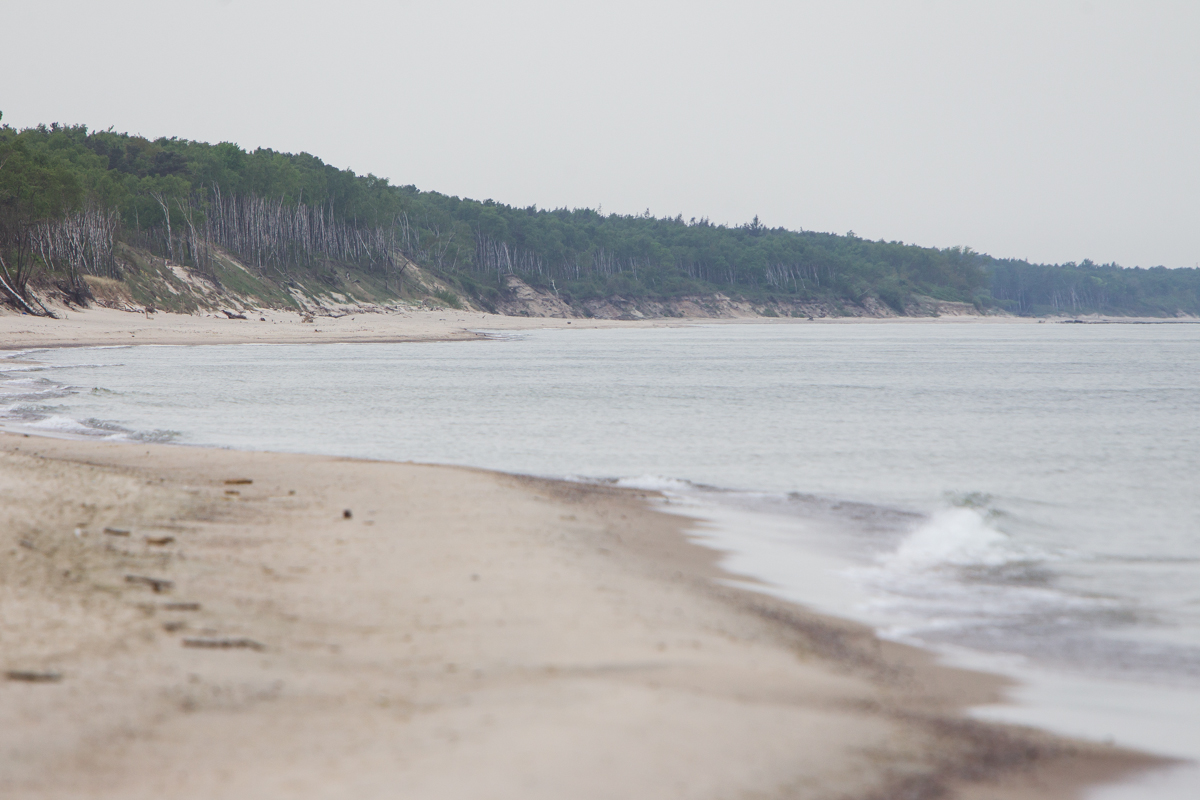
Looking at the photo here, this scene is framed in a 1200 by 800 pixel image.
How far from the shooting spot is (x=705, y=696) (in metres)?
5.62

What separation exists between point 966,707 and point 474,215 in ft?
470

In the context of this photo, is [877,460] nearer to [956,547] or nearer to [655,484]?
[655,484]

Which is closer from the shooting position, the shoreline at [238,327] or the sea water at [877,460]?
the sea water at [877,460]

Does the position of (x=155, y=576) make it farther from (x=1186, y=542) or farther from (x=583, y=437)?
(x=583, y=437)

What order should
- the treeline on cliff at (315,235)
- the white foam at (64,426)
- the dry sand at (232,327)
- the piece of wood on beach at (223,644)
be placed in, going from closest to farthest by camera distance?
the piece of wood on beach at (223,644) < the white foam at (64,426) < the dry sand at (232,327) < the treeline on cliff at (315,235)

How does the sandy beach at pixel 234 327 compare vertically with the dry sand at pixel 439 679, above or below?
above

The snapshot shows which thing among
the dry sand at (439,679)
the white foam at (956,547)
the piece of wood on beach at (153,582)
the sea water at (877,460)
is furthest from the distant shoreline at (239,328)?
the white foam at (956,547)

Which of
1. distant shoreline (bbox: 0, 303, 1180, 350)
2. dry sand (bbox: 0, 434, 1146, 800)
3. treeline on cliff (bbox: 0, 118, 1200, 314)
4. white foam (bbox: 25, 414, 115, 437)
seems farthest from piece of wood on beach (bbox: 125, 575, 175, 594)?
treeline on cliff (bbox: 0, 118, 1200, 314)

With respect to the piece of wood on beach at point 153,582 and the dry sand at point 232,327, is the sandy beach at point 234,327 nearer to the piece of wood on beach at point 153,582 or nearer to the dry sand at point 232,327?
the dry sand at point 232,327

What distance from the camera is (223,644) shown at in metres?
6.25

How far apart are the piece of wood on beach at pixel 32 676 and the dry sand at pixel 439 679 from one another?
0.03m

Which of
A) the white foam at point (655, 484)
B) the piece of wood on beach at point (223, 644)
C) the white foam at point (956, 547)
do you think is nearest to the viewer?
the piece of wood on beach at point (223, 644)

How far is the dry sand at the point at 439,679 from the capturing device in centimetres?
458

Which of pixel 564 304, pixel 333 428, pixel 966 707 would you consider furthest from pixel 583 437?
pixel 564 304
